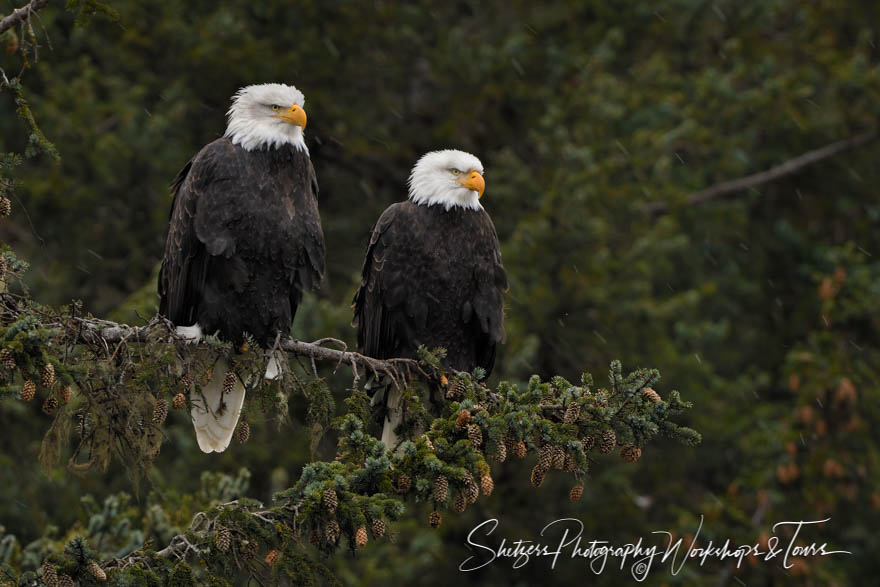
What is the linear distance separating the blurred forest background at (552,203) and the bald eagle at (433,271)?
5.64 ft

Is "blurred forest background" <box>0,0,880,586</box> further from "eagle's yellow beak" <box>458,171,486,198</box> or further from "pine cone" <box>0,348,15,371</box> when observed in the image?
"pine cone" <box>0,348,15,371</box>

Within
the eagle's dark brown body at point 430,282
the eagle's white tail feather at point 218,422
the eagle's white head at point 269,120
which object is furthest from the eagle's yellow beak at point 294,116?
the eagle's white tail feather at point 218,422

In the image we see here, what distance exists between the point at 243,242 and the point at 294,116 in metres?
0.60

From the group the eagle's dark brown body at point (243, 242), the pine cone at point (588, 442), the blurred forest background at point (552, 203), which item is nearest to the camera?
the pine cone at point (588, 442)

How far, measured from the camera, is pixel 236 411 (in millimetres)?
5086

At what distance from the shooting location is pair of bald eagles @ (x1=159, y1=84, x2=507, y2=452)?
468 cm

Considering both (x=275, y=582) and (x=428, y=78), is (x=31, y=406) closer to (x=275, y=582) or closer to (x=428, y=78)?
(x=428, y=78)

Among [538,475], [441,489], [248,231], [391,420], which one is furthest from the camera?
[391,420]

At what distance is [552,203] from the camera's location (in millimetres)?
7773

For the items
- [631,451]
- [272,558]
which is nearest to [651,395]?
[631,451]

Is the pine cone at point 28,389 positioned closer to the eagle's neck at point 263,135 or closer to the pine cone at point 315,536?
the pine cone at point 315,536

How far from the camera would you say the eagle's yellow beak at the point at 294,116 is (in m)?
4.76

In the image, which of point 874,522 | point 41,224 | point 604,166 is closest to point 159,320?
point 604,166

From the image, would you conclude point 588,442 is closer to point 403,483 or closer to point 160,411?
point 403,483
